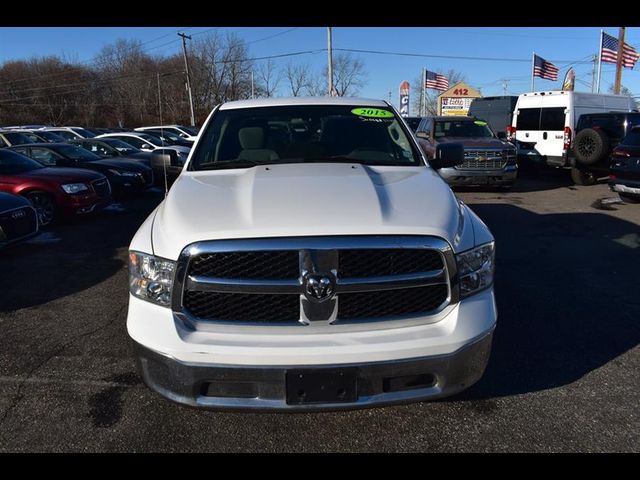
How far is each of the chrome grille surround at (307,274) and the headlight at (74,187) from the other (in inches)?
292

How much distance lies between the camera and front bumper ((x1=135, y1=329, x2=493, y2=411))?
2.16 metres

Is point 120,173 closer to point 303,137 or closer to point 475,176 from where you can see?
point 475,176

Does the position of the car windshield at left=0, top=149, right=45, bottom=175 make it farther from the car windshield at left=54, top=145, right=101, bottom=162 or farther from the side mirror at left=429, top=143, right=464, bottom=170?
the side mirror at left=429, top=143, right=464, bottom=170

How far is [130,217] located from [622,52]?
24.4 m

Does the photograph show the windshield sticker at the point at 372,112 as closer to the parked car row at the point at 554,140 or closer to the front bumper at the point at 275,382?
the front bumper at the point at 275,382

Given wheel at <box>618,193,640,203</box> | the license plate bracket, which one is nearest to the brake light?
wheel at <box>618,193,640,203</box>

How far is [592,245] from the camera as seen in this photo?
6.68 metres

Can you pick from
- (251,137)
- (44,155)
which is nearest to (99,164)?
(44,155)

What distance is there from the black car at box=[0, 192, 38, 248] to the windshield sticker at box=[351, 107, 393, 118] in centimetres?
482

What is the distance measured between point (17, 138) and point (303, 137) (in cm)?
1880

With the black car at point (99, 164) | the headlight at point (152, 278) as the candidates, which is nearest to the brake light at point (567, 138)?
the black car at point (99, 164)

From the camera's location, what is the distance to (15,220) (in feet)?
20.9

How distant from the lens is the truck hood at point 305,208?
2234mm
